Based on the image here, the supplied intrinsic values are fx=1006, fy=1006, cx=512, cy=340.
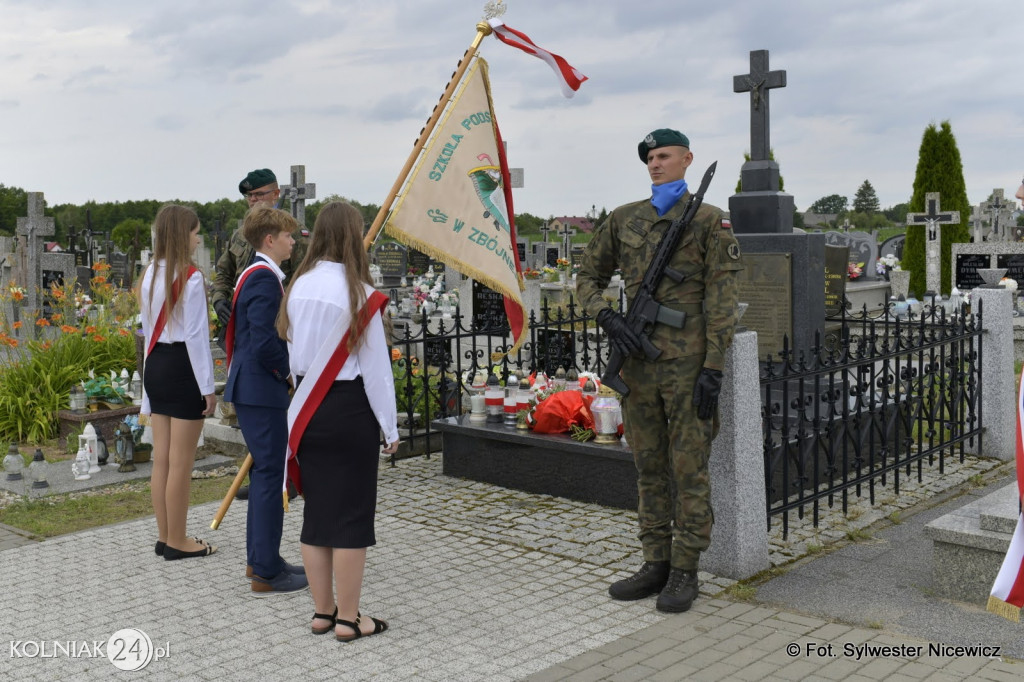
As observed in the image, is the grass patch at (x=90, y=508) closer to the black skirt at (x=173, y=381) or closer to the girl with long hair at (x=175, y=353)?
the girl with long hair at (x=175, y=353)

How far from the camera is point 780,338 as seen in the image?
8.09m

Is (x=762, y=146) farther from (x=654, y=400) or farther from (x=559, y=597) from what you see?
(x=559, y=597)

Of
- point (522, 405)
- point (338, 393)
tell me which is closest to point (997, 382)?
point (522, 405)

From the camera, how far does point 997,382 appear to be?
811 centimetres

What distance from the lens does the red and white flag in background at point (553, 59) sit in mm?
6173

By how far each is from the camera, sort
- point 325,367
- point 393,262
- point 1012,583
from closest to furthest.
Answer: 1. point 1012,583
2. point 325,367
3. point 393,262

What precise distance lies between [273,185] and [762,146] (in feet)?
14.4

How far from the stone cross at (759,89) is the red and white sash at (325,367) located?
5.31 m

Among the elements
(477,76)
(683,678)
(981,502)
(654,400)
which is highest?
(477,76)

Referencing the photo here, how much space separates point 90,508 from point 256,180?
9.07 feet

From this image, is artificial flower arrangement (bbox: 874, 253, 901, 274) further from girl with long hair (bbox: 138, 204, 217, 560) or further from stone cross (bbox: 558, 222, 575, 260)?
girl with long hair (bbox: 138, 204, 217, 560)

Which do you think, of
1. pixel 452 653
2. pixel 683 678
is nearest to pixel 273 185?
pixel 452 653

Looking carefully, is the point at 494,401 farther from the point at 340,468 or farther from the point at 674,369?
the point at 340,468

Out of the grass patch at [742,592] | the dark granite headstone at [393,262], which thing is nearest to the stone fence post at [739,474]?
the grass patch at [742,592]
